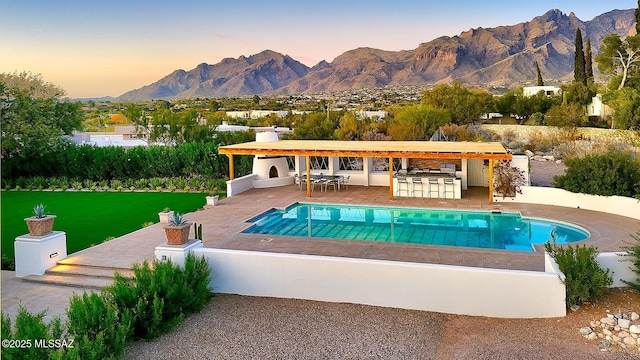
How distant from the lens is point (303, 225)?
14422 mm

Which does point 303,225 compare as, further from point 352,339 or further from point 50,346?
point 50,346

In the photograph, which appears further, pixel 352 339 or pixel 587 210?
pixel 587 210

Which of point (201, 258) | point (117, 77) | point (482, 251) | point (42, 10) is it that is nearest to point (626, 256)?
point (482, 251)

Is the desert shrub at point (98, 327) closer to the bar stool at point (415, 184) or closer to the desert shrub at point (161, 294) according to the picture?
the desert shrub at point (161, 294)

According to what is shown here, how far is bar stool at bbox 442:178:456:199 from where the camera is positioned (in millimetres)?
17312

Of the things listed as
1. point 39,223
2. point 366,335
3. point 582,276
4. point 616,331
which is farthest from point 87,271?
point 616,331

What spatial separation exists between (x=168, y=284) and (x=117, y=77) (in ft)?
139

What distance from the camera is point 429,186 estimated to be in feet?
58.2

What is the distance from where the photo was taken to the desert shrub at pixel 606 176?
14.7 meters

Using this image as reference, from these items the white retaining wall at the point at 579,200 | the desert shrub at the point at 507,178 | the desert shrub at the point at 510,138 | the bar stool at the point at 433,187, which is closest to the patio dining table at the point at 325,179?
the bar stool at the point at 433,187

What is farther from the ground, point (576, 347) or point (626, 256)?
point (626, 256)

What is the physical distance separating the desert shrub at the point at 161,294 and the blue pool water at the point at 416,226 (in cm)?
443

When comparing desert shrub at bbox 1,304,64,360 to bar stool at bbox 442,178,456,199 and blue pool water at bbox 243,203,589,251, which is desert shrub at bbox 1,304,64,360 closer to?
blue pool water at bbox 243,203,589,251

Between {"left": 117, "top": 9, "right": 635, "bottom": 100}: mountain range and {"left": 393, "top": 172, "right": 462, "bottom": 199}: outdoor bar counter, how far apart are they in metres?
93.2
